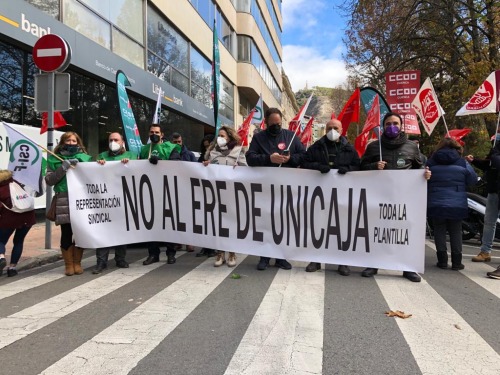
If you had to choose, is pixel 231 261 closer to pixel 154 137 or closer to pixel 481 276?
pixel 154 137

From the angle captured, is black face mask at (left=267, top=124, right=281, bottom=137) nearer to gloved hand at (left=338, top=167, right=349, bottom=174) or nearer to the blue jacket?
gloved hand at (left=338, top=167, right=349, bottom=174)

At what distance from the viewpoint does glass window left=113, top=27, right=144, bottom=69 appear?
13.0 metres

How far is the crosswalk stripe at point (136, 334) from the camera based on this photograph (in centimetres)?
301

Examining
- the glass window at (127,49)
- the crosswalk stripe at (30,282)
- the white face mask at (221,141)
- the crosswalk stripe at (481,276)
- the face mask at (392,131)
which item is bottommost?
the crosswalk stripe at (30,282)

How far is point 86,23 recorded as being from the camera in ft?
37.6

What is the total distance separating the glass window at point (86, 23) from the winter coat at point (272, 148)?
7354 millimetres

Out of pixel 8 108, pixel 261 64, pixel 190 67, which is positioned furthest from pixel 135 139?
pixel 261 64

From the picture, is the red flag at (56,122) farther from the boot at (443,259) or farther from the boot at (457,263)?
the boot at (457,263)

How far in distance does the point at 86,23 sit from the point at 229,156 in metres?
7.77

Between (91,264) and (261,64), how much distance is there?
1274 inches

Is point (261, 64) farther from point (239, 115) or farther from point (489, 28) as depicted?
point (489, 28)

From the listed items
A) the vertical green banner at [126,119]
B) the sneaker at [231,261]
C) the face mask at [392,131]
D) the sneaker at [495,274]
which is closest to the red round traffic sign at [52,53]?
the vertical green banner at [126,119]

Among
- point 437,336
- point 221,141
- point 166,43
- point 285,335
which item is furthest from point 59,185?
point 166,43

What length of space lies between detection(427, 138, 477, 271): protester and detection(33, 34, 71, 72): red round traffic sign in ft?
19.1
